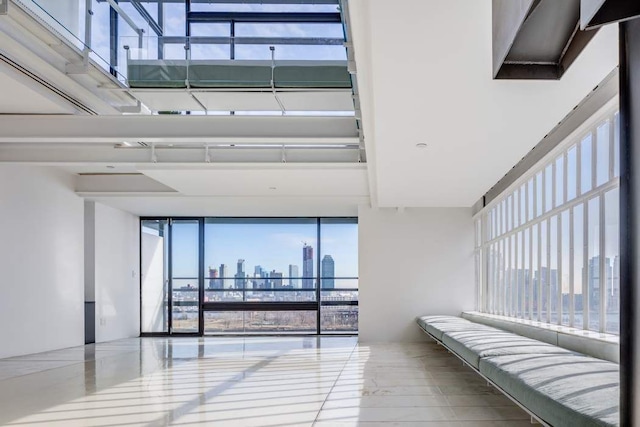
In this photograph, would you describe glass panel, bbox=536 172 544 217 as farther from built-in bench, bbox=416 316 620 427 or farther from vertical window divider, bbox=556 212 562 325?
built-in bench, bbox=416 316 620 427

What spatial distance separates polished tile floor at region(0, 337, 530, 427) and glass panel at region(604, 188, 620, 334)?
122 centimetres

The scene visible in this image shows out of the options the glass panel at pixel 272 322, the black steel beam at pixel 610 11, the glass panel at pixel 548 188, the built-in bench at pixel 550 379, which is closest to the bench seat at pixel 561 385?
the built-in bench at pixel 550 379

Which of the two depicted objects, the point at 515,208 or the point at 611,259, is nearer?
the point at 611,259

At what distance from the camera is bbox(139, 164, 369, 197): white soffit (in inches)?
347

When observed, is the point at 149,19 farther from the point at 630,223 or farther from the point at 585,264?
the point at 630,223

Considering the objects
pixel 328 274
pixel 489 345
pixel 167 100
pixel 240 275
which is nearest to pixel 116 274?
pixel 240 275

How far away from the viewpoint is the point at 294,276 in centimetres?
1444

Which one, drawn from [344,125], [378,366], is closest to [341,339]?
[378,366]

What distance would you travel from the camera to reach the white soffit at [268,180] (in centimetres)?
882

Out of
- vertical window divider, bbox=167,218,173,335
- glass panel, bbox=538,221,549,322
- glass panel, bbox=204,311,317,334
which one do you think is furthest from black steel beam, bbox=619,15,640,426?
vertical window divider, bbox=167,218,173,335

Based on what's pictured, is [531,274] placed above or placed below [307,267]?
above

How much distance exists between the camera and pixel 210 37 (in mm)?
6148

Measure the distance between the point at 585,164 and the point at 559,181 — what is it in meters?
0.96

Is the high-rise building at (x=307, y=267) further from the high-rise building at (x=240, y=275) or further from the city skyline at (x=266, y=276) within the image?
the high-rise building at (x=240, y=275)
